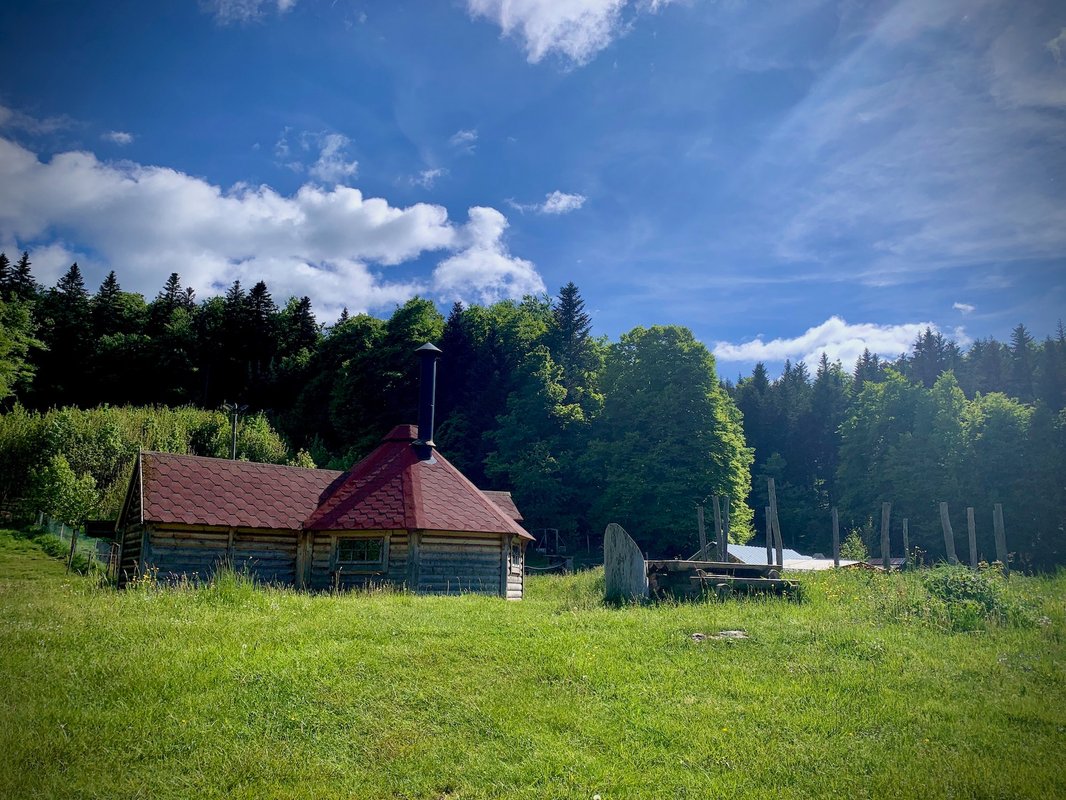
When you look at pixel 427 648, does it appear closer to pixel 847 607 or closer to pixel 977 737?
pixel 977 737

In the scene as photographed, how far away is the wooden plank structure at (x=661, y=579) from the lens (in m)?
17.0

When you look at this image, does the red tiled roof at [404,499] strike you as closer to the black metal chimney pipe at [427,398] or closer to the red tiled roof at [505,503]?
the black metal chimney pipe at [427,398]

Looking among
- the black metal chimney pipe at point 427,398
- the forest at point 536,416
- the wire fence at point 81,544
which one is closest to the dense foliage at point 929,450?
the forest at point 536,416

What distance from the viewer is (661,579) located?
58.4 feet

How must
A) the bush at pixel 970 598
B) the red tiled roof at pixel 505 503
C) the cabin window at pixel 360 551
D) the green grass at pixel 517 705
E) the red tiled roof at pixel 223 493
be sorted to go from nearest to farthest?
the green grass at pixel 517 705 → the bush at pixel 970 598 → the red tiled roof at pixel 223 493 → the cabin window at pixel 360 551 → the red tiled roof at pixel 505 503

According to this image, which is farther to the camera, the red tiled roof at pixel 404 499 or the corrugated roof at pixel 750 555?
the corrugated roof at pixel 750 555

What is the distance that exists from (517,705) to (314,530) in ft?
48.5

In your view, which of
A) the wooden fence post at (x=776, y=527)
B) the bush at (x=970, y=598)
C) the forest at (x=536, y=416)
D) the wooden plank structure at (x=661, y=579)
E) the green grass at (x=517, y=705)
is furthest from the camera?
the forest at (x=536, y=416)

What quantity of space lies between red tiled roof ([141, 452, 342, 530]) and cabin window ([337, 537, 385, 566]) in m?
1.66

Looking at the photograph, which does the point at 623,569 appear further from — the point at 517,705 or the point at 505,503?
the point at 505,503

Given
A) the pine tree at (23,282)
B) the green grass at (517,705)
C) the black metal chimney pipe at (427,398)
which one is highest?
the pine tree at (23,282)

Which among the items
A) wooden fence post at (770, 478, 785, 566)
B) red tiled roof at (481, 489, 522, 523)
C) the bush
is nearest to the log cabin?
red tiled roof at (481, 489, 522, 523)

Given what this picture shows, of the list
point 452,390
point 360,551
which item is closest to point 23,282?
point 452,390

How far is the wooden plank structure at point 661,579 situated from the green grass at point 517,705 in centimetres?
256
